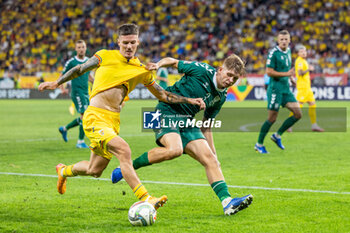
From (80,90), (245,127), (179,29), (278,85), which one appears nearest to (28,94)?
(179,29)

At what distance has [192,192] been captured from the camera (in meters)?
7.20

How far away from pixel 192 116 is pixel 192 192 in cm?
112

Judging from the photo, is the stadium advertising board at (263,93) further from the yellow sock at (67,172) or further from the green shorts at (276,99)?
the yellow sock at (67,172)

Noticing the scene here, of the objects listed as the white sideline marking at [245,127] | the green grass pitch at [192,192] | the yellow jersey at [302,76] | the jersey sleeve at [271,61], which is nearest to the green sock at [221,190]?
the green grass pitch at [192,192]

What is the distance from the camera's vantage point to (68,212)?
597cm

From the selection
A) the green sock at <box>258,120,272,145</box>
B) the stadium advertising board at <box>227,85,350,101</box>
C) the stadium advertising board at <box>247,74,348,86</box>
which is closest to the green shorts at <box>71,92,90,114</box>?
the green sock at <box>258,120,272,145</box>

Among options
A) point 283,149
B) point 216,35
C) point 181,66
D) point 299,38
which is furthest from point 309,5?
point 181,66

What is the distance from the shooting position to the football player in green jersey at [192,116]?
235 inches

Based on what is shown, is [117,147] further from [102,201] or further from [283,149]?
[283,149]

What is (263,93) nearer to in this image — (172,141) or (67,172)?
(67,172)

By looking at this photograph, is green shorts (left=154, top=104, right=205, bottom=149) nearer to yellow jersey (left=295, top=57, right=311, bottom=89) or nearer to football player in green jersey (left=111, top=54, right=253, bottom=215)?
football player in green jersey (left=111, top=54, right=253, bottom=215)

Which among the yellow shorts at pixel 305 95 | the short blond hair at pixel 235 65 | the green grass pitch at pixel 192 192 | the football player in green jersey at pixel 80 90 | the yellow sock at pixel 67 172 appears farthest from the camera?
the yellow shorts at pixel 305 95

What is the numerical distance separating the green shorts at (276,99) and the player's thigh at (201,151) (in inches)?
224

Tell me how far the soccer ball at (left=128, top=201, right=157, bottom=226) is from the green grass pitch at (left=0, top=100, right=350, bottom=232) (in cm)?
7
